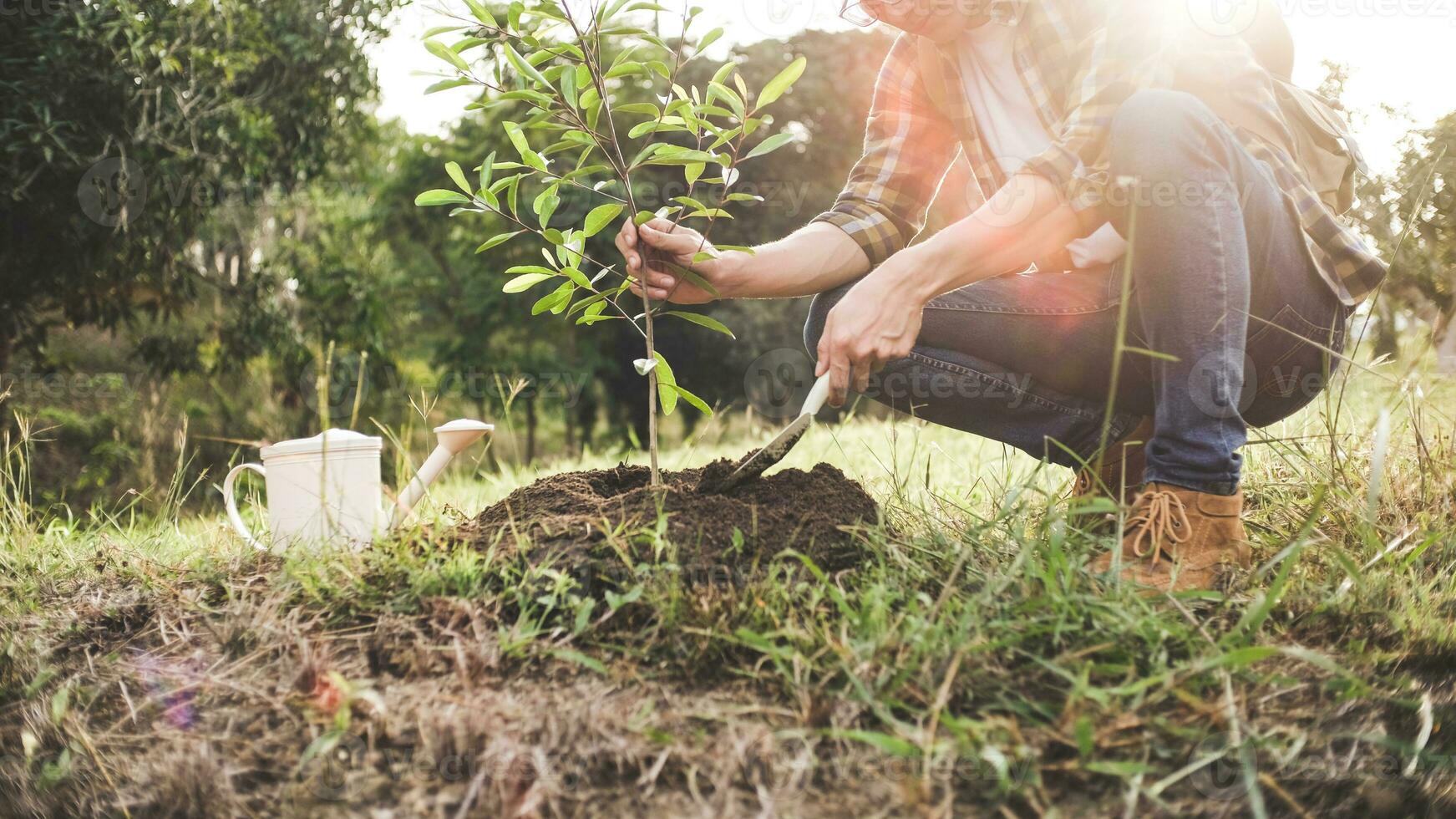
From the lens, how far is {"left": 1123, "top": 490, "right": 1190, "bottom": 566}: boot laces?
1.54 metres

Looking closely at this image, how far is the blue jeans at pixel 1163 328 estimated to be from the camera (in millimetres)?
1624

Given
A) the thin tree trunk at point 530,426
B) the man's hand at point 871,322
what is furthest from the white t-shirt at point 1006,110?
the thin tree trunk at point 530,426

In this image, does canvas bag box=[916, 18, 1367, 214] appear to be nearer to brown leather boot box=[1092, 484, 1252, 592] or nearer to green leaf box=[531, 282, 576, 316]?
brown leather boot box=[1092, 484, 1252, 592]

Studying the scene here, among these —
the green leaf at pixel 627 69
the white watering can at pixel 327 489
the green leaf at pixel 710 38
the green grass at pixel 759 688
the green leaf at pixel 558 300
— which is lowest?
the green grass at pixel 759 688

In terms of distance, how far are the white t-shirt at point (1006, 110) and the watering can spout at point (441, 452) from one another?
143 cm

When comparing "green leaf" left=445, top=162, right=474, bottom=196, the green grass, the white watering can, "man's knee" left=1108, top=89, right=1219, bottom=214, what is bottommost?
the green grass

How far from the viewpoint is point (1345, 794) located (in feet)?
3.50

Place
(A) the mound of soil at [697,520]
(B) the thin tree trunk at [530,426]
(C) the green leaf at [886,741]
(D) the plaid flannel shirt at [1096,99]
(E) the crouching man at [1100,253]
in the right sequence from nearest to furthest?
(C) the green leaf at [886,741] → (A) the mound of soil at [697,520] → (E) the crouching man at [1100,253] → (D) the plaid flannel shirt at [1096,99] → (B) the thin tree trunk at [530,426]

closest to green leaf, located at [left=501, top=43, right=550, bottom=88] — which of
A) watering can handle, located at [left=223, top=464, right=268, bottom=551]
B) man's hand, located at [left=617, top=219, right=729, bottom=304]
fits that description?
man's hand, located at [left=617, top=219, right=729, bottom=304]

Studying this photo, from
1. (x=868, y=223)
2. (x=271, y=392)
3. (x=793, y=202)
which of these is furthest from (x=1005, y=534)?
(x=793, y=202)

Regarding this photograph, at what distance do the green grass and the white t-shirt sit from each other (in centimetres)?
76

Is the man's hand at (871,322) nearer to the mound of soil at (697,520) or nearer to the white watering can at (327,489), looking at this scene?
the mound of soil at (697,520)

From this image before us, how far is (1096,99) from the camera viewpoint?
1761mm

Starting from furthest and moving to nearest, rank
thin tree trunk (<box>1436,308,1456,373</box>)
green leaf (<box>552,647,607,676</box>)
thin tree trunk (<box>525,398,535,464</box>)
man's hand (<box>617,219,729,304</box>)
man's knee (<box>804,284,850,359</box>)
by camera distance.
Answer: thin tree trunk (<box>525,398,535,464</box>) → man's knee (<box>804,284,850,359</box>) → thin tree trunk (<box>1436,308,1456,373</box>) → man's hand (<box>617,219,729,304</box>) → green leaf (<box>552,647,607,676</box>)
